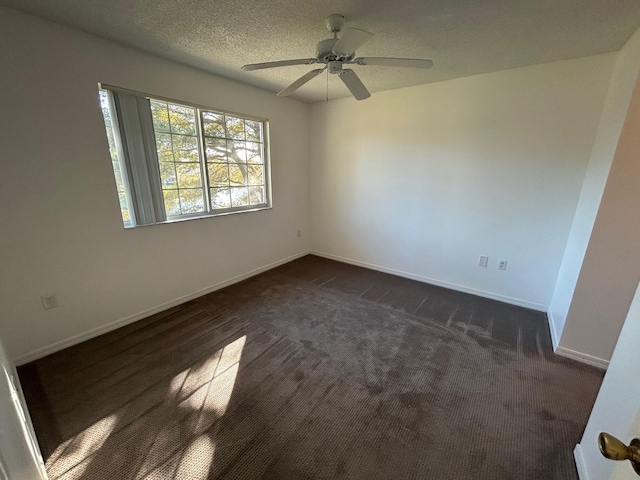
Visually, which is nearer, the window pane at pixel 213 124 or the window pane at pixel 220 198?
the window pane at pixel 213 124

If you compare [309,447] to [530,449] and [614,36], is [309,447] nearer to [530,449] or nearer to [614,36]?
[530,449]

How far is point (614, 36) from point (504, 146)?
1.01 metres

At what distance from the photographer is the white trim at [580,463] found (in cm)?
126

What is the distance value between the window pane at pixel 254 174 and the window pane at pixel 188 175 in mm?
719

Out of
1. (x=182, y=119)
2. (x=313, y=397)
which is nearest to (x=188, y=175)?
(x=182, y=119)

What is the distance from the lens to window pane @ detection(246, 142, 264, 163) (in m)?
3.49

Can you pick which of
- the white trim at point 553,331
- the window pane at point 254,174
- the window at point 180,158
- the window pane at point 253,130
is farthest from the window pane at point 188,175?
the white trim at point 553,331

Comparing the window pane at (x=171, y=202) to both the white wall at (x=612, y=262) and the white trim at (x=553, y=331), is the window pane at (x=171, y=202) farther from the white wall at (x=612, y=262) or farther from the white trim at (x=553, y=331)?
the white trim at (x=553, y=331)

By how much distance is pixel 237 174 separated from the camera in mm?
3395

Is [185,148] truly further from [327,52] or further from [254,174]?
[327,52]

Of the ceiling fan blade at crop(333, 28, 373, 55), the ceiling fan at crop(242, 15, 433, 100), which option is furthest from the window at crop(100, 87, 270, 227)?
the ceiling fan blade at crop(333, 28, 373, 55)

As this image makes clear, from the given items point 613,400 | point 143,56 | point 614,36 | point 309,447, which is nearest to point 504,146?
point 614,36

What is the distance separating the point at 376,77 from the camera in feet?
9.47

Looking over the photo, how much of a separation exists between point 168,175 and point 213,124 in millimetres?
790
